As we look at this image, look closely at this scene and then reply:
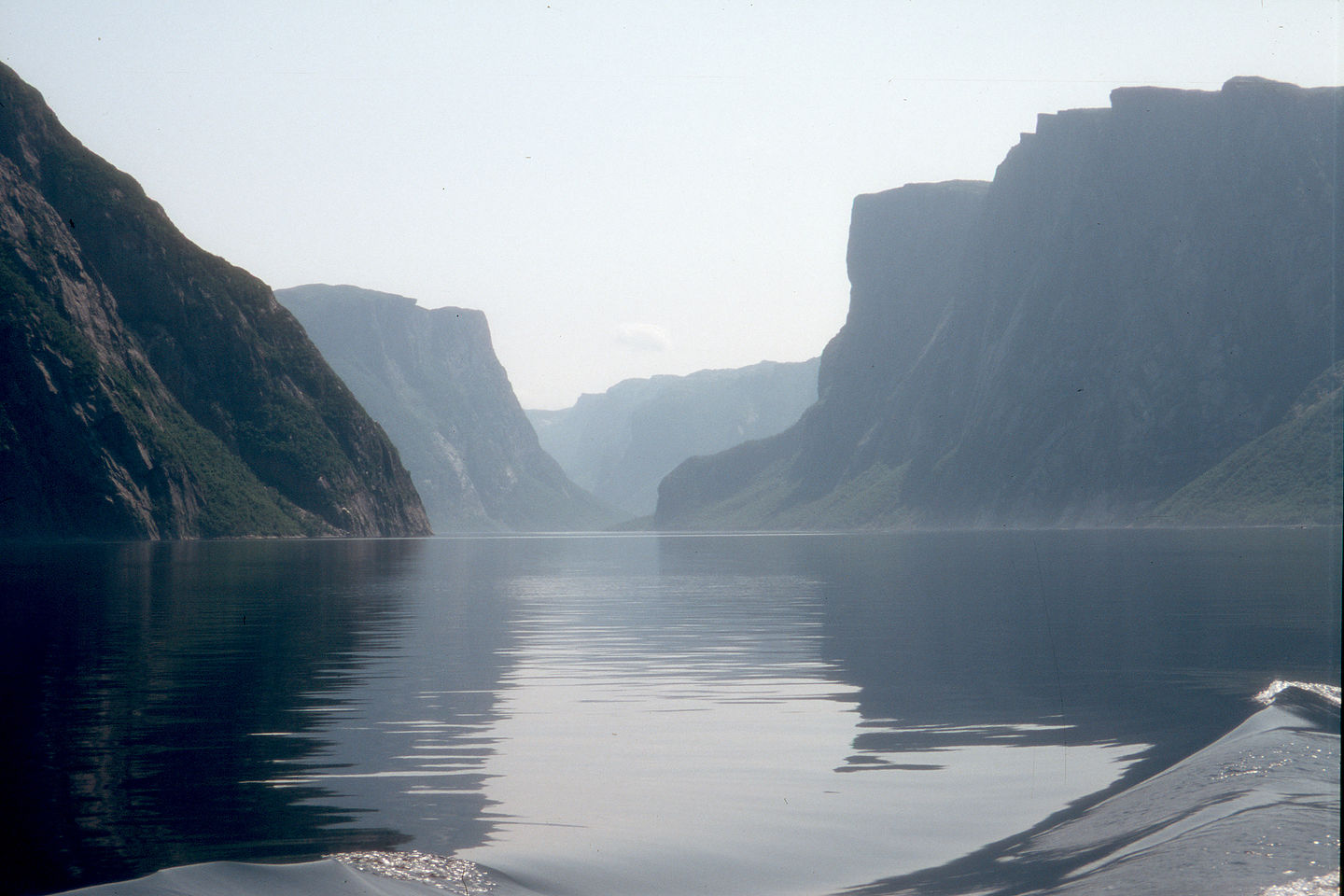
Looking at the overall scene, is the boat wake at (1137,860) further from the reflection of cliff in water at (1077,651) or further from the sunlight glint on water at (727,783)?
the reflection of cliff in water at (1077,651)

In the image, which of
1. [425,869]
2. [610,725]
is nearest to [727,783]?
[610,725]

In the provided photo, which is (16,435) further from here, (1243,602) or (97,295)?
(1243,602)

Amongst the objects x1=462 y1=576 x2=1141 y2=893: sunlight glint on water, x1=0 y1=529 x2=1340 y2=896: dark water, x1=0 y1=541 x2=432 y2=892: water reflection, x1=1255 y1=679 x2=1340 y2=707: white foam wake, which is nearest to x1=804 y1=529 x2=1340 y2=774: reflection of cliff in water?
x1=0 y1=529 x2=1340 y2=896: dark water

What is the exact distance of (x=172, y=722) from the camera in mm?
19969

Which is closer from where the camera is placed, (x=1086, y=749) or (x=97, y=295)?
(x=1086, y=749)

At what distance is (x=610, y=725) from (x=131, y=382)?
160 m

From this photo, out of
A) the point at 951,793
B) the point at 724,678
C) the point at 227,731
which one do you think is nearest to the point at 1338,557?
the point at 951,793

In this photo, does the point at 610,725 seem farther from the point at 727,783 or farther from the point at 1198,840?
the point at 1198,840

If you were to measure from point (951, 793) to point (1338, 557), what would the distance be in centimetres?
877

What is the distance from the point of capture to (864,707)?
22922mm

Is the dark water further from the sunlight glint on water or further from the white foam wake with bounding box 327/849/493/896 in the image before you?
the white foam wake with bounding box 327/849/493/896

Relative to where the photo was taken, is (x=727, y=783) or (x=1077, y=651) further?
(x=1077, y=651)

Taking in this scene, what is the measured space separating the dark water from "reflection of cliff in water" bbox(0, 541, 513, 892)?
0.23 feet

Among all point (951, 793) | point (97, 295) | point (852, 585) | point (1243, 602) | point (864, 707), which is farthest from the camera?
point (97, 295)
